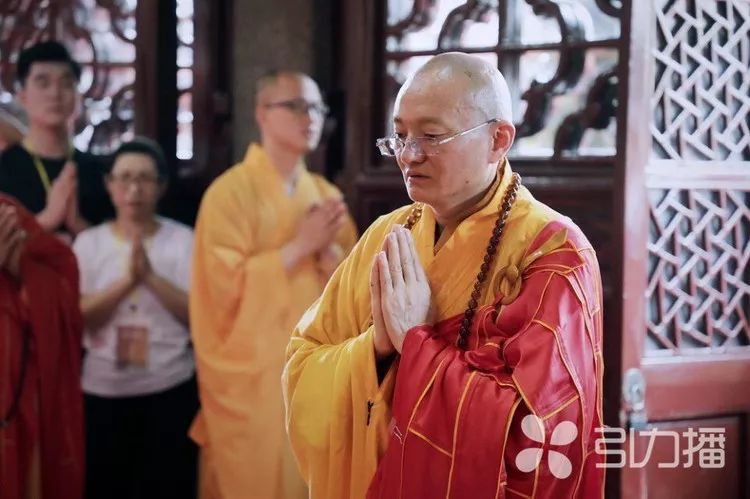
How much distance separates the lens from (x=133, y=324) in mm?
3398

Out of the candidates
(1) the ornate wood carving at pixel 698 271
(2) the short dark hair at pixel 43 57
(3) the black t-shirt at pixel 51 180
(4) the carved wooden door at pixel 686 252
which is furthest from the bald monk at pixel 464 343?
(2) the short dark hair at pixel 43 57

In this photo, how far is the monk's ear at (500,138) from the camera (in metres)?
1.76

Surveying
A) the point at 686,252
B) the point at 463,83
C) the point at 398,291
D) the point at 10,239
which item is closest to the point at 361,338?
the point at 398,291

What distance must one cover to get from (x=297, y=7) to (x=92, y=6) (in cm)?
68

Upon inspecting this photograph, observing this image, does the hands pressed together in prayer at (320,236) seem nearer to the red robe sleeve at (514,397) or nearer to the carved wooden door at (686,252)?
the carved wooden door at (686,252)

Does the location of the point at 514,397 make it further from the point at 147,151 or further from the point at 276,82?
the point at 147,151

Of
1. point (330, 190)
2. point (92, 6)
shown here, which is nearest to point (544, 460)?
point (330, 190)

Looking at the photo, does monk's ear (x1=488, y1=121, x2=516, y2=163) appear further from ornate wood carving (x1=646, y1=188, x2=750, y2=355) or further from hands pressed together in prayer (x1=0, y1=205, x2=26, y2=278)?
hands pressed together in prayer (x1=0, y1=205, x2=26, y2=278)

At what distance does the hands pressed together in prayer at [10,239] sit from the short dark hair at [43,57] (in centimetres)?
43

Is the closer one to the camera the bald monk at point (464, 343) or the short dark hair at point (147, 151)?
the bald monk at point (464, 343)

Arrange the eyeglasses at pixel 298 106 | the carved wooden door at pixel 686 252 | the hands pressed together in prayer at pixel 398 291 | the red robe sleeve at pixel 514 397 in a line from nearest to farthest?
the red robe sleeve at pixel 514 397 < the hands pressed together in prayer at pixel 398 291 < the carved wooden door at pixel 686 252 < the eyeglasses at pixel 298 106

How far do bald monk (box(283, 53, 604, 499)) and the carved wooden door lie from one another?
0.81m

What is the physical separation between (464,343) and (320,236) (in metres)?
1.58

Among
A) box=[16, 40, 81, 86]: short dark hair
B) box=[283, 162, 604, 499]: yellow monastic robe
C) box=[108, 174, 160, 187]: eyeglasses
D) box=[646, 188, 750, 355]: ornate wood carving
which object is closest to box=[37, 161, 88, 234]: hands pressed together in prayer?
box=[108, 174, 160, 187]: eyeglasses
